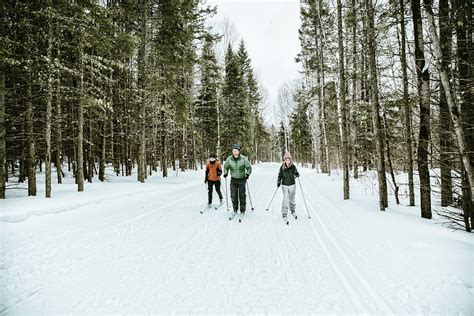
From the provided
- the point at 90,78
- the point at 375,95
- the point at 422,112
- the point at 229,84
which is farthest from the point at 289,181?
the point at 229,84

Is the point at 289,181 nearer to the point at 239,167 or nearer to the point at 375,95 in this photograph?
the point at 239,167

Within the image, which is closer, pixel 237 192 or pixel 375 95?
pixel 237 192

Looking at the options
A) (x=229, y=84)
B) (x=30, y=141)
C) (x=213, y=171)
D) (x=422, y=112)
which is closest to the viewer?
(x=422, y=112)

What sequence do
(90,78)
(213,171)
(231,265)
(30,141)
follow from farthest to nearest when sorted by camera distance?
(90,78) → (30,141) → (213,171) → (231,265)

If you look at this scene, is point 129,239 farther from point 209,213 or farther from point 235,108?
point 235,108

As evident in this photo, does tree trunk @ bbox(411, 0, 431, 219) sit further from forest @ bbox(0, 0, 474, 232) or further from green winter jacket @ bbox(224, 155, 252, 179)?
green winter jacket @ bbox(224, 155, 252, 179)

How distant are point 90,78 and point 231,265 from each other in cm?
1326

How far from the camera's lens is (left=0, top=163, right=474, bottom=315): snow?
136 inches

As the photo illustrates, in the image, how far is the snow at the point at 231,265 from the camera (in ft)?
11.3

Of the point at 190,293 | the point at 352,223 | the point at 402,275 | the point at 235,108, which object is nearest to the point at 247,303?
the point at 190,293

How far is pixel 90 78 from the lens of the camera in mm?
13711

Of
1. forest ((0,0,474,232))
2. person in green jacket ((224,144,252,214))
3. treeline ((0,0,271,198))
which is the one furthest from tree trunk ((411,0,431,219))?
treeline ((0,0,271,198))

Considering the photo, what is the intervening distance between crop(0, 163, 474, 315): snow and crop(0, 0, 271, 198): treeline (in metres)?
5.59

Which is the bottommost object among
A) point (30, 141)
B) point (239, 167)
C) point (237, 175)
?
point (237, 175)
